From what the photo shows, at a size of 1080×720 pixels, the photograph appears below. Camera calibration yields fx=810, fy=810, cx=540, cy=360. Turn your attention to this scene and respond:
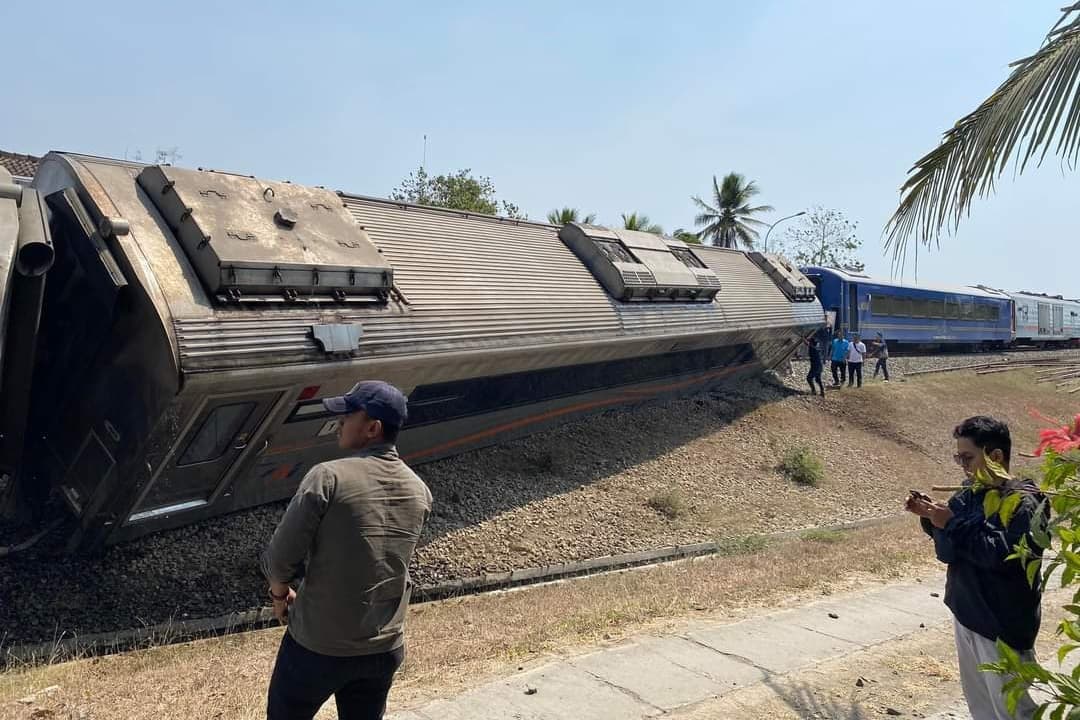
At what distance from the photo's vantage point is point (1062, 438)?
6.35ft

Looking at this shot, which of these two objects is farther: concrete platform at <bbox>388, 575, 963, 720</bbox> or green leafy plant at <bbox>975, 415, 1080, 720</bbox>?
concrete platform at <bbox>388, 575, 963, 720</bbox>

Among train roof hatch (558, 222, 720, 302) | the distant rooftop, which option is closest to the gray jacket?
train roof hatch (558, 222, 720, 302)

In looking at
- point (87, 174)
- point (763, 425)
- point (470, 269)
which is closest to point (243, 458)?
point (87, 174)

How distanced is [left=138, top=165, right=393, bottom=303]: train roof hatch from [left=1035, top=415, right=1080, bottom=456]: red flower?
5592 mm

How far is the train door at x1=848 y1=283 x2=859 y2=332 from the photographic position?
901 inches

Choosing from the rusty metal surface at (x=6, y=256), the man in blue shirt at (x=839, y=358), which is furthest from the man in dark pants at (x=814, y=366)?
the rusty metal surface at (x=6, y=256)

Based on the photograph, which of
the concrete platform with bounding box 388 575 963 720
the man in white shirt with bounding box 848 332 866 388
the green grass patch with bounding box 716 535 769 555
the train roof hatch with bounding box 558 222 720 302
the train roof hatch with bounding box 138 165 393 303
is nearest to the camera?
the concrete platform with bounding box 388 575 963 720

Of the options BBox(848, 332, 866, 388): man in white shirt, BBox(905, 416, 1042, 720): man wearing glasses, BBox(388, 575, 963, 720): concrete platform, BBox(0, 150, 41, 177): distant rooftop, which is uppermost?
BBox(0, 150, 41, 177): distant rooftop

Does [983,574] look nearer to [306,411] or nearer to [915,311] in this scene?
[306,411]

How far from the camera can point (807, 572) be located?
7.61 m

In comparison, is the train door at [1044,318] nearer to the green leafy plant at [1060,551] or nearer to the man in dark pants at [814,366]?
the man in dark pants at [814,366]

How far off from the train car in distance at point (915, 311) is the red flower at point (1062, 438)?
21.5m

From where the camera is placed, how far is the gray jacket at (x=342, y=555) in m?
2.69

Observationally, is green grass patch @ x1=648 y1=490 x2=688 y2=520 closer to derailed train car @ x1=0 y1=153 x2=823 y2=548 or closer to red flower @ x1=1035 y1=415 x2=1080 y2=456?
derailed train car @ x1=0 y1=153 x2=823 y2=548
